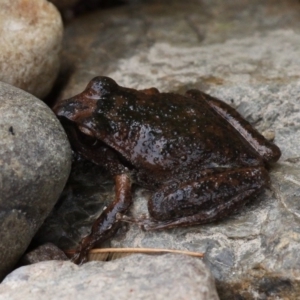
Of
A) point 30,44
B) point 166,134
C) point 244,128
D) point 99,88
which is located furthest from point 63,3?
point 244,128

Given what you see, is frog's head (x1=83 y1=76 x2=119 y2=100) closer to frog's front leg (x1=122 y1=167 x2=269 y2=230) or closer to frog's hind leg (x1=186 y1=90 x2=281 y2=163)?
frog's hind leg (x1=186 y1=90 x2=281 y2=163)

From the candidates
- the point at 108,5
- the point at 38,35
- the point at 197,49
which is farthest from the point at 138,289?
the point at 108,5

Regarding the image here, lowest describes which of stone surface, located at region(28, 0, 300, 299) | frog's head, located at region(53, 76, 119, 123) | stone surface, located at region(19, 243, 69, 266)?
stone surface, located at region(19, 243, 69, 266)

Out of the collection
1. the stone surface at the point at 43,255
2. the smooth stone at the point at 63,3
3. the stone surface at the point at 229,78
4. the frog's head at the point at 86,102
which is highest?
the frog's head at the point at 86,102

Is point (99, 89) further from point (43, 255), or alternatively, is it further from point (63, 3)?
point (63, 3)

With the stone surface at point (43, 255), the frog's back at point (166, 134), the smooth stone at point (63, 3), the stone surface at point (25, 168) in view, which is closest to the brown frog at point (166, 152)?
the frog's back at point (166, 134)

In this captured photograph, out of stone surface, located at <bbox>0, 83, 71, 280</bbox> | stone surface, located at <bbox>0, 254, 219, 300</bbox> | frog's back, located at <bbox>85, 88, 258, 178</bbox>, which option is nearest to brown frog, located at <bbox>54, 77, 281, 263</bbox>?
frog's back, located at <bbox>85, 88, 258, 178</bbox>

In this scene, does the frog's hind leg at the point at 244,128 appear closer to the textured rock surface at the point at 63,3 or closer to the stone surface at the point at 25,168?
the stone surface at the point at 25,168
